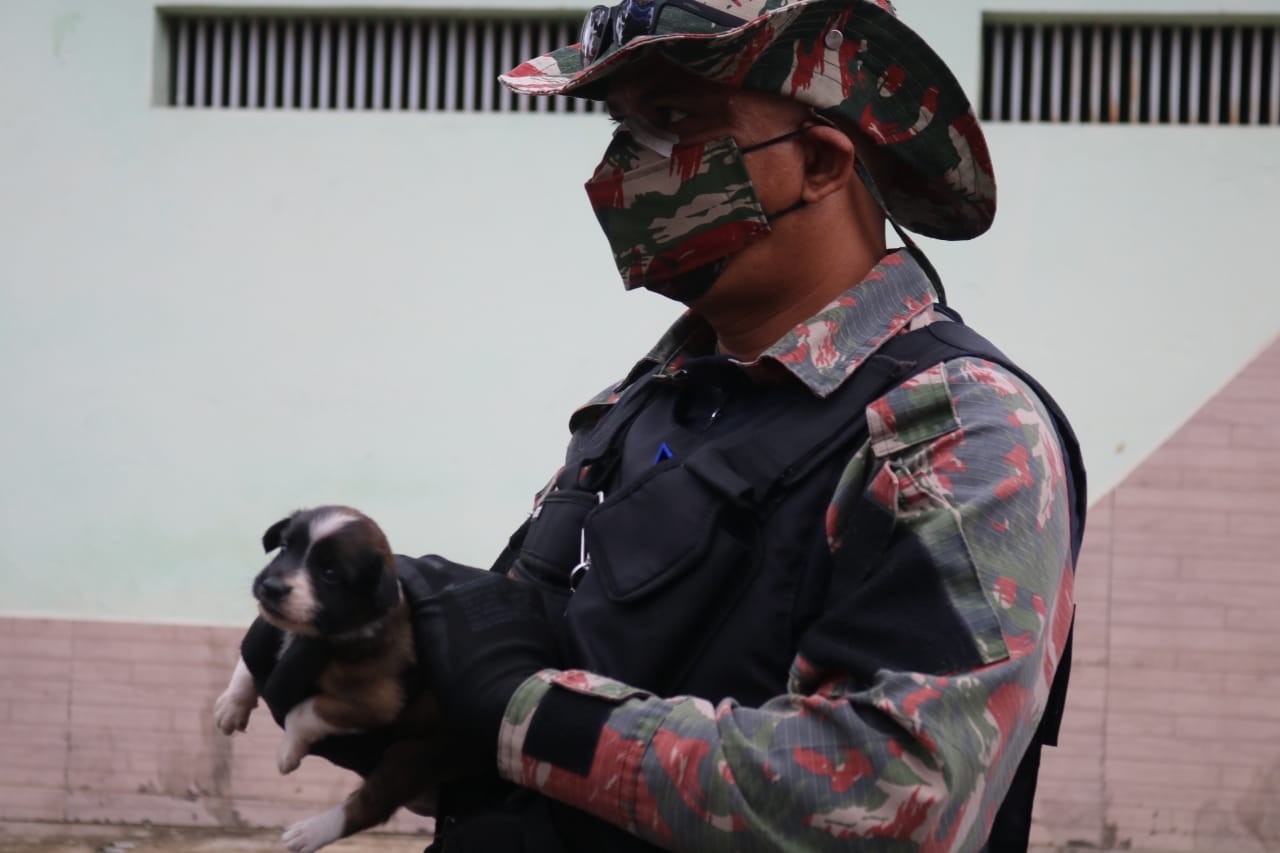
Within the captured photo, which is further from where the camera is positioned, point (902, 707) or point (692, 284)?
point (692, 284)

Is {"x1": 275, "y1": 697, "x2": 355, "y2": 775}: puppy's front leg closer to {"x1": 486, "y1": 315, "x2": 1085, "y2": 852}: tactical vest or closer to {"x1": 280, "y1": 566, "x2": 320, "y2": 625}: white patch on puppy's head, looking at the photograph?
{"x1": 280, "y1": 566, "x2": 320, "y2": 625}: white patch on puppy's head

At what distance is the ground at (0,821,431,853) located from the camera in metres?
5.56

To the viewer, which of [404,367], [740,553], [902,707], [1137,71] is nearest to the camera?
[902,707]

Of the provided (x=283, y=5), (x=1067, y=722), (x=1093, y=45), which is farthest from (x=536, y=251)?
(x=1067, y=722)

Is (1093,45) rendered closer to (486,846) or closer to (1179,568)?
(1179,568)

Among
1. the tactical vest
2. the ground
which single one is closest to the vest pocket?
the tactical vest

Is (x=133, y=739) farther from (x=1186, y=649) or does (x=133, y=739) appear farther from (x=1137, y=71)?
(x=1137, y=71)

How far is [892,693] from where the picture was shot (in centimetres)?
135

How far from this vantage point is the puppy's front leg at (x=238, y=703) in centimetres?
197

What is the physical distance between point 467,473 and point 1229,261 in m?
2.86

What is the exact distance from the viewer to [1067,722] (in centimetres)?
533

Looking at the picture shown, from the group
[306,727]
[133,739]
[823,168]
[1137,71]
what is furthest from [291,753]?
[1137,71]

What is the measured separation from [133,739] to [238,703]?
13.4 ft

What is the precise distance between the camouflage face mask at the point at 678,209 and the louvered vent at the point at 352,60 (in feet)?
12.5
